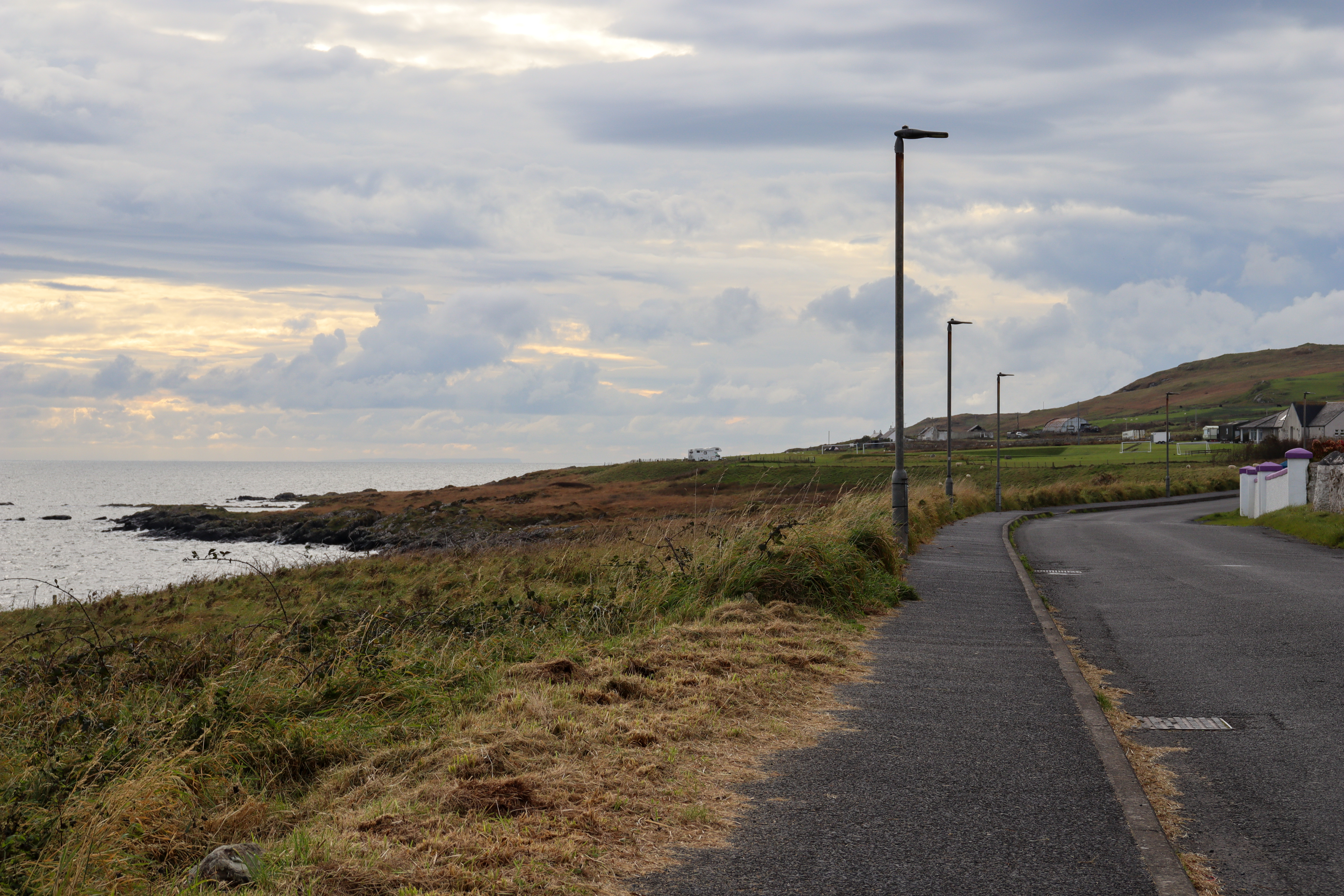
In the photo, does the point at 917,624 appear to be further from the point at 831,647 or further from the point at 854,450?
the point at 854,450

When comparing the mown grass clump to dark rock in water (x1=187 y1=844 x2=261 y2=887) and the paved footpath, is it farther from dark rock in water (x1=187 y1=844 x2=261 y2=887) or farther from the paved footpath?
the paved footpath

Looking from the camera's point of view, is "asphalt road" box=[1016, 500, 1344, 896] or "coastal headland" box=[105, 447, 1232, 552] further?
"coastal headland" box=[105, 447, 1232, 552]

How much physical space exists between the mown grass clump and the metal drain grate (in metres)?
2.28

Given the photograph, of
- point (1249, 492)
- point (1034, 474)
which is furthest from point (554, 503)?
point (1249, 492)

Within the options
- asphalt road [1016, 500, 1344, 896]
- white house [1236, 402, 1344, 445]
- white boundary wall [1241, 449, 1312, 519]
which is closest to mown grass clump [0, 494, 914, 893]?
asphalt road [1016, 500, 1344, 896]

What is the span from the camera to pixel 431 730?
233 inches

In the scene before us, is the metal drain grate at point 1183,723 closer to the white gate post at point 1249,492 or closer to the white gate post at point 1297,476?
the white gate post at point 1297,476

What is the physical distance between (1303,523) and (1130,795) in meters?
27.2

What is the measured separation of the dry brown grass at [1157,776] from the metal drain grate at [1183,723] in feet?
0.27

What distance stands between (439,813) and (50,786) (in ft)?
6.84

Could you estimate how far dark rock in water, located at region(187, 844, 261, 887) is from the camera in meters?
3.74

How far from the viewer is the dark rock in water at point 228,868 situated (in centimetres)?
374

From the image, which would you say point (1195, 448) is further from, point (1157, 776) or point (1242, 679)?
point (1157, 776)

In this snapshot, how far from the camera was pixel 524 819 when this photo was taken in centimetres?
443
